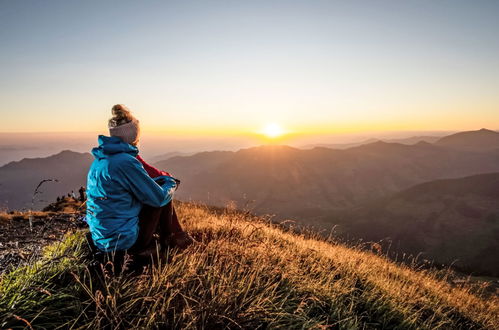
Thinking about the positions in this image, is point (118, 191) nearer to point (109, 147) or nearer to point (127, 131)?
point (109, 147)

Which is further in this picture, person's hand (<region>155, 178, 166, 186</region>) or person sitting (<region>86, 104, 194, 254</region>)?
person's hand (<region>155, 178, 166, 186</region>)

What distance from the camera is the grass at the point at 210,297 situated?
223 cm

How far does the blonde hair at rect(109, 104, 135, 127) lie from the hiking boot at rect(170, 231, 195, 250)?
1784 mm

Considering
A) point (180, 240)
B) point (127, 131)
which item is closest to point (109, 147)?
point (127, 131)

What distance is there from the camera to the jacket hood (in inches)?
116

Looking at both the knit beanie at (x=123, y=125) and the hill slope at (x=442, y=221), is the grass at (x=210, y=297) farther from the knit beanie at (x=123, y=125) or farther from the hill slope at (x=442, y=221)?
the hill slope at (x=442, y=221)

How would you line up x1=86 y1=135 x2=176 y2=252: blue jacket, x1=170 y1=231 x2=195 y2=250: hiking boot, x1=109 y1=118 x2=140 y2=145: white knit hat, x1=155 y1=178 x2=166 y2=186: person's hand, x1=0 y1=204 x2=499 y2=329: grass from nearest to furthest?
x1=0 y1=204 x2=499 y2=329: grass < x1=86 y1=135 x2=176 y2=252: blue jacket < x1=109 y1=118 x2=140 y2=145: white knit hat < x1=155 y1=178 x2=166 y2=186: person's hand < x1=170 y1=231 x2=195 y2=250: hiking boot

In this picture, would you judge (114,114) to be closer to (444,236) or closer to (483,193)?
(444,236)

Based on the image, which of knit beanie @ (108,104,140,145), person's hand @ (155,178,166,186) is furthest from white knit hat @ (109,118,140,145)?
person's hand @ (155,178,166,186)

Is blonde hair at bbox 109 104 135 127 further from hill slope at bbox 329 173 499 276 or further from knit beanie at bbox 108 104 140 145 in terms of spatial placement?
hill slope at bbox 329 173 499 276

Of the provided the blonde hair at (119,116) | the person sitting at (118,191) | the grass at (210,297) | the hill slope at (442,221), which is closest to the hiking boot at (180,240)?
the grass at (210,297)

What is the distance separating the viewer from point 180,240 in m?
4.04

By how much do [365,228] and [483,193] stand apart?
57.5 metres

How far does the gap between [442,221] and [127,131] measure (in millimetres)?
125549
